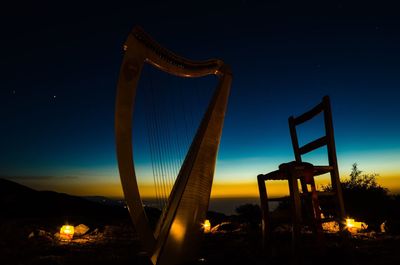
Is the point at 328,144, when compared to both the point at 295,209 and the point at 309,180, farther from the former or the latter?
the point at 295,209

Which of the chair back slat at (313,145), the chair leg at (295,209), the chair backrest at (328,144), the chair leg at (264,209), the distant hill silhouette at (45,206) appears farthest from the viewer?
the distant hill silhouette at (45,206)

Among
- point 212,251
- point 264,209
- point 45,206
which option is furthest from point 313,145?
point 45,206

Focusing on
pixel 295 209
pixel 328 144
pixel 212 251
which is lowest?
pixel 212 251

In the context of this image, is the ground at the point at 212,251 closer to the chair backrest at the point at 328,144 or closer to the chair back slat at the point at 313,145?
the chair backrest at the point at 328,144

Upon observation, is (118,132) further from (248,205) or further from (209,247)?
(248,205)

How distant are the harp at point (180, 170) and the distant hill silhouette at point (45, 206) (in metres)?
6.52

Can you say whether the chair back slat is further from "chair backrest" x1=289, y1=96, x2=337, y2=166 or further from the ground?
the ground

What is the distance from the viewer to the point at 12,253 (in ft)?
13.9

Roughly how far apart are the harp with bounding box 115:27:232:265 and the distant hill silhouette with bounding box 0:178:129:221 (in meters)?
6.52

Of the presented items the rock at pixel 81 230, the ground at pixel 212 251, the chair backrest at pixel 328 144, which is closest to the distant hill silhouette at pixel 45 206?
the rock at pixel 81 230

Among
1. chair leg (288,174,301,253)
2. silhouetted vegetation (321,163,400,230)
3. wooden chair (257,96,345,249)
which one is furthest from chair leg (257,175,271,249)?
silhouetted vegetation (321,163,400,230)

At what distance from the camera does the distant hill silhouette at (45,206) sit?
10.9 meters

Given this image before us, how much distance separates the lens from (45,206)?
12344 millimetres

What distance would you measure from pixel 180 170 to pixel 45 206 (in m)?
10.1
